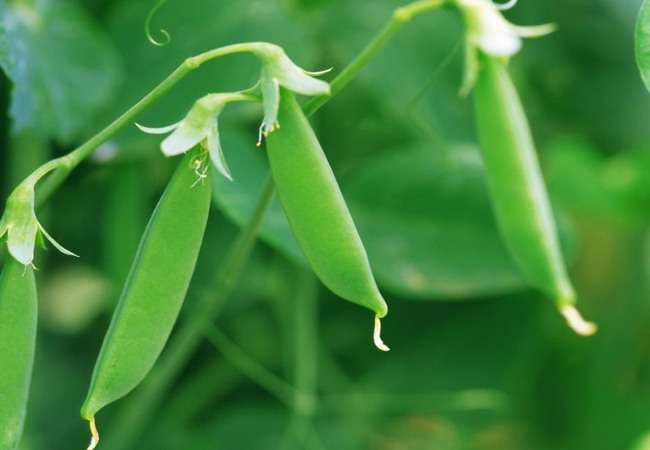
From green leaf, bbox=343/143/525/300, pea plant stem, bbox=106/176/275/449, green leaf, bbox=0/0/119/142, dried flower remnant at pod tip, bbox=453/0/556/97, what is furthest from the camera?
green leaf, bbox=343/143/525/300

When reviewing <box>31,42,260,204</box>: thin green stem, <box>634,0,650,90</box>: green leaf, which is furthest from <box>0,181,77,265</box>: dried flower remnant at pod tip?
<box>634,0,650,90</box>: green leaf

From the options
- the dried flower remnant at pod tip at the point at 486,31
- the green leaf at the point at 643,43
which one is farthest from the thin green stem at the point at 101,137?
the green leaf at the point at 643,43

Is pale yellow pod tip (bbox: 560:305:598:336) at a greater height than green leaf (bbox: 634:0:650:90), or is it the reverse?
green leaf (bbox: 634:0:650:90)

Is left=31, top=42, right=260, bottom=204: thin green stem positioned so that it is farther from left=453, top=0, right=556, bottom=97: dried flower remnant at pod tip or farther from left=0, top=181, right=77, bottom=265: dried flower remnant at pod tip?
left=453, top=0, right=556, bottom=97: dried flower remnant at pod tip

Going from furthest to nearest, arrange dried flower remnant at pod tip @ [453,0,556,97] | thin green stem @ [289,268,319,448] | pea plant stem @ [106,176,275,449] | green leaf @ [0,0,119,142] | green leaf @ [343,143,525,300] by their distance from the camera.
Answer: thin green stem @ [289,268,319,448] < green leaf @ [343,143,525,300] < green leaf @ [0,0,119,142] < pea plant stem @ [106,176,275,449] < dried flower remnant at pod tip @ [453,0,556,97]

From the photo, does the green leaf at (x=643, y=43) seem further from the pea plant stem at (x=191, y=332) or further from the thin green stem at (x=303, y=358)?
the thin green stem at (x=303, y=358)

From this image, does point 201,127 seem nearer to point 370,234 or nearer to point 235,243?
point 235,243
